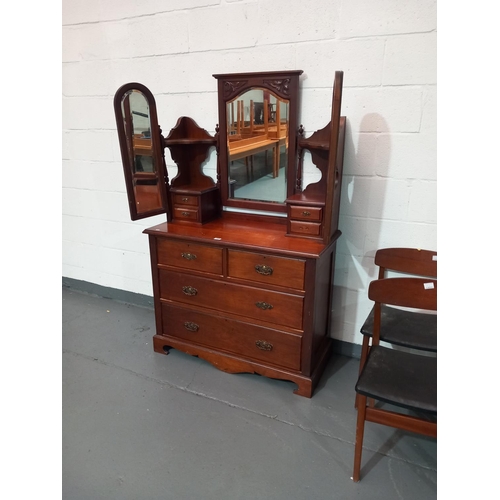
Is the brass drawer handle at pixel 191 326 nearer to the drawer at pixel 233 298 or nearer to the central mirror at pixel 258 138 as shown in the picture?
the drawer at pixel 233 298

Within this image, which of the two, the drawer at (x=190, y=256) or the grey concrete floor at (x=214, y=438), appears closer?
the grey concrete floor at (x=214, y=438)

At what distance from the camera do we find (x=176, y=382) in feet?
7.06

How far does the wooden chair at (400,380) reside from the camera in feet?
4.49

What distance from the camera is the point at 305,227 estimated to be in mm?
1972

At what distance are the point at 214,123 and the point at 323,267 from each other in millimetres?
1129

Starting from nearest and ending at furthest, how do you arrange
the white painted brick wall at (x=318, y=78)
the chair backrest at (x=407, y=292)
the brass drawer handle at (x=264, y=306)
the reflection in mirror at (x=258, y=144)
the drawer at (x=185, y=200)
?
the chair backrest at (x=407, y=292), the white painted brick wall at (x=318, y=78), the brass drawer handle at (x=264, y=306), the reflection in mirror at (x=258, y=144), the drawer at (x=185, y=200)

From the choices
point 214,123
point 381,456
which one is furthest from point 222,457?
point 214,123

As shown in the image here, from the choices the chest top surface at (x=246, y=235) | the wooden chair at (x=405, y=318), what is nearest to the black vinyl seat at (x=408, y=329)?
the wooden chair at (x=405, y=318)

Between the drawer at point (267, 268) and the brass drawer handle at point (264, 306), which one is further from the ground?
the drawer at point (267, 268)

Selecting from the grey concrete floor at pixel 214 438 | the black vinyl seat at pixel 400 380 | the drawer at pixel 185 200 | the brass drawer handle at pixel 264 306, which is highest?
the drawer at pixel 185 200

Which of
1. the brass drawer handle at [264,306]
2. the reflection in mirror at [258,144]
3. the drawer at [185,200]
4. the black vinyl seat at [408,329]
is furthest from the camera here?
the drawer at [185,200]

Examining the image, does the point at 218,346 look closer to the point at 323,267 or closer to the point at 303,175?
the point at 323,267

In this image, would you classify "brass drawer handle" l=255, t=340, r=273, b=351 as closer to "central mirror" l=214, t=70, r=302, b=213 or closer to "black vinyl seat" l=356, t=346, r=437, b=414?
"black vinyl seat" l=356, t=346, r=437, b=414

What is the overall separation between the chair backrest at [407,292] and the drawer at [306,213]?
0.54 m
